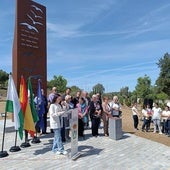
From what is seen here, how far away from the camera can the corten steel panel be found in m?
15.4

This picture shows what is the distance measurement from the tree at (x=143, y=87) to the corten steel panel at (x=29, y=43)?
107 ft

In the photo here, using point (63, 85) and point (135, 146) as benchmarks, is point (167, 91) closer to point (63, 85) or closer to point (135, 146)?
point (63, 85)

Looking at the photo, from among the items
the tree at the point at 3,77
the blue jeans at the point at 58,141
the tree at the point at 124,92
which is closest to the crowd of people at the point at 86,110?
the blue jeans at the point at 58,141

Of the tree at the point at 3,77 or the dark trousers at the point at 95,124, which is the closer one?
the dark trousers at the point at 95,124

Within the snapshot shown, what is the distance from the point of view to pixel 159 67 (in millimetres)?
55500

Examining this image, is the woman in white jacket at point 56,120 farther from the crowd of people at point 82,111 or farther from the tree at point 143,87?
the tree at point 143,87

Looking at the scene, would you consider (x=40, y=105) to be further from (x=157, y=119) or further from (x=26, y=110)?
(x=157, y=119)

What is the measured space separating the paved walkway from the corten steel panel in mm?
5176

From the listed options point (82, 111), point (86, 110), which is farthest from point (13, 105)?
point (86, 110)

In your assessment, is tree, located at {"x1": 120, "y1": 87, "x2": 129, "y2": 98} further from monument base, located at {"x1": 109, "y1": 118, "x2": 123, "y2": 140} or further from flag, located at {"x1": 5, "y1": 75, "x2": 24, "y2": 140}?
flag, located at {"x1": 5, "y1": 75, "x2": 24, "y2": 140}

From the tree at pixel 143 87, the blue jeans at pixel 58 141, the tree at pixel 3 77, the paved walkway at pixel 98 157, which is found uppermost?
the tree at pixel 3 77

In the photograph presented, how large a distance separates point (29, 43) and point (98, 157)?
902 centimetres

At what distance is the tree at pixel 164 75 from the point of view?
52.5 m

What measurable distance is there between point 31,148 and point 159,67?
4821cm
